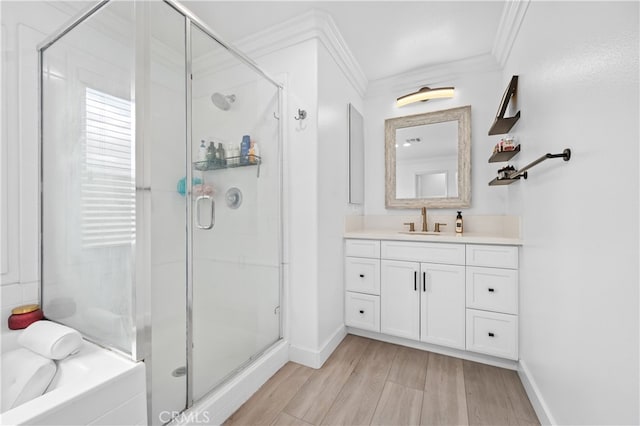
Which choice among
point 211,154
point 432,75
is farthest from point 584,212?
point 432,75

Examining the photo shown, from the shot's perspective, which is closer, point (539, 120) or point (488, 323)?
point (539, 120)

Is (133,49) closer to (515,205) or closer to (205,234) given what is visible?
(205,234)

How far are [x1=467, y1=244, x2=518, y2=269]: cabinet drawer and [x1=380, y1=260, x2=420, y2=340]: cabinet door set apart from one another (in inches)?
15.0

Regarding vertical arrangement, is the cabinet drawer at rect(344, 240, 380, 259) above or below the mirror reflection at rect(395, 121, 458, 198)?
below

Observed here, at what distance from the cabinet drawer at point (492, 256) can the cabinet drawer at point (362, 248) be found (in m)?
0.68

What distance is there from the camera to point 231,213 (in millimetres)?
1581

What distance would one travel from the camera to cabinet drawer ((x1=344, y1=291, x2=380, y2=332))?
213 cm

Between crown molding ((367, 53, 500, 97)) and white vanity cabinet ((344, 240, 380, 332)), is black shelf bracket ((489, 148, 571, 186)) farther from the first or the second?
crown molding ((367, 53, 500, 97))

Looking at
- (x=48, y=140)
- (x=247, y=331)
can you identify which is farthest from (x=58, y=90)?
(x=247, y=331)

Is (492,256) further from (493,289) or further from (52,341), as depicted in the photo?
(52,341)

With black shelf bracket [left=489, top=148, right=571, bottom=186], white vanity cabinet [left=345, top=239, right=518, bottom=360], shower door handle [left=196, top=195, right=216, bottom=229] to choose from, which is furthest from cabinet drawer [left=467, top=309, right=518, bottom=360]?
shower door handle [left=196, top=195, right=216, bottom=229]

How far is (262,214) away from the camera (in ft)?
5.86

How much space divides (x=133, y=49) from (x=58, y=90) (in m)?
0.72

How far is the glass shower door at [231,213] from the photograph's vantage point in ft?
4.42
